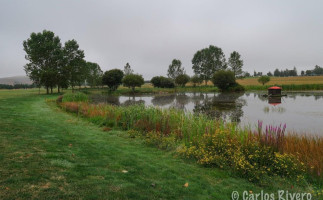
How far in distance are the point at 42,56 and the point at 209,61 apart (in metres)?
65.3

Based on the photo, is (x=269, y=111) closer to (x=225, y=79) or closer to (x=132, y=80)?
(x=225, y=79)

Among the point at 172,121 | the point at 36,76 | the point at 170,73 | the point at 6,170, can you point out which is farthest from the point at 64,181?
the point at 170,73

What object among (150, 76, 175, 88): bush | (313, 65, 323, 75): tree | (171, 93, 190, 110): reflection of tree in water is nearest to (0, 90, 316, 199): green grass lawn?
(171, 93, 190, 110): reflection of tree in water

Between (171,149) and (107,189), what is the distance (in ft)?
Answer: 13.0

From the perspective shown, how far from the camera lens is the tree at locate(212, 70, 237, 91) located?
62.6m

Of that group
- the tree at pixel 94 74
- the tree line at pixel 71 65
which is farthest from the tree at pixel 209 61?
the tree at pixel 94 74

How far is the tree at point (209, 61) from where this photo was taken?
8469cm

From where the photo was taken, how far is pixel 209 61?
85.0 metres

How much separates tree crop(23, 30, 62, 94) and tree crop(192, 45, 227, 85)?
60863 mm

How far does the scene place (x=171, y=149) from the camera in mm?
7234

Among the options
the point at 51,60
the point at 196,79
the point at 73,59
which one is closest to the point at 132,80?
the point at 73,59

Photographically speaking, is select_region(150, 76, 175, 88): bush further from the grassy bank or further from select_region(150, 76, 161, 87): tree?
the grassy bank

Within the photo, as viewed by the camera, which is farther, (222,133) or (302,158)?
(222,133)

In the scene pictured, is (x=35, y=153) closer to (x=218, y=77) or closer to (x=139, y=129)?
(x=139, y=129)
